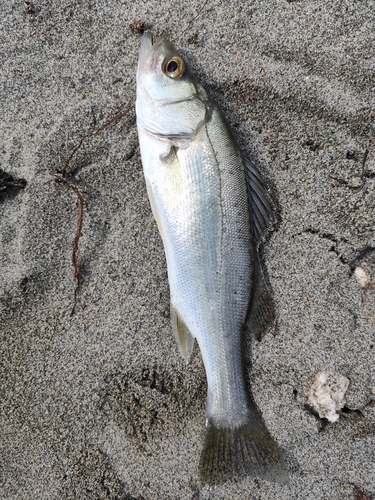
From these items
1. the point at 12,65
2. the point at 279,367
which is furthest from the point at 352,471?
the point at 12,65

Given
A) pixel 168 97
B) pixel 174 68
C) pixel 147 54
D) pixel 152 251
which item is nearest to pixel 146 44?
pixel 147 54

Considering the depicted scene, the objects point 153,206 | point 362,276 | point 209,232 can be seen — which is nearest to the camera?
point 209,232

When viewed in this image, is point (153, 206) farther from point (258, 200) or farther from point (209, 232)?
point (258, 200)

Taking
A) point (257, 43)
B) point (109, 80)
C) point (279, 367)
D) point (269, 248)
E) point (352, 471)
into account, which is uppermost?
point (257, 43)

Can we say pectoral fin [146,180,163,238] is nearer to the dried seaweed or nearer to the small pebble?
the dried seaweed

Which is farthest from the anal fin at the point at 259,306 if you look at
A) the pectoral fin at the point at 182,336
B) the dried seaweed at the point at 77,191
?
the dried seaweed at the point at 77,191

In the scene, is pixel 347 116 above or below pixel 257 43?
below

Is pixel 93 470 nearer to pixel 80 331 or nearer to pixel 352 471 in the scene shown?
pixel 80 331
